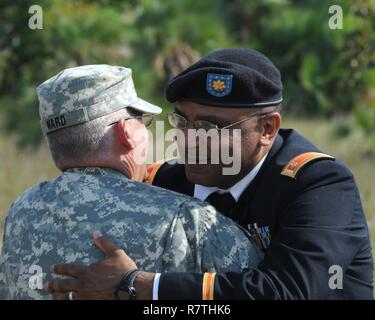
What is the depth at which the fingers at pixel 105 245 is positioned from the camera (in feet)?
8.75

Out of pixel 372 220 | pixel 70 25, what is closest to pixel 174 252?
pixel 372 220

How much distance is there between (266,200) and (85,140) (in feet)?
2.25

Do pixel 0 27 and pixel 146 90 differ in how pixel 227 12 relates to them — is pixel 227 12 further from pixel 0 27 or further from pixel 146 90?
pixel 0 27

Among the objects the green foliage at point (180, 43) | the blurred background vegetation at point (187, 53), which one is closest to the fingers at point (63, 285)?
the blurred background vegetation at point (187, 53)

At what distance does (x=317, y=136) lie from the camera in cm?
1140

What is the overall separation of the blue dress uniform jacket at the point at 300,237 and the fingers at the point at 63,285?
27 cm

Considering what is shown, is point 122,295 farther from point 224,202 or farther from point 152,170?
point 152,170

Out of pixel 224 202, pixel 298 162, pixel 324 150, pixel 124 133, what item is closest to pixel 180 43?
pixel 324 150

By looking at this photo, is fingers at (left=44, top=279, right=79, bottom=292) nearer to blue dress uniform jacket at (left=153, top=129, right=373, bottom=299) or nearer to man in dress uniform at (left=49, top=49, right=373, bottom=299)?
man in dress uniform at (left=49, top=49, right=373, bottom=299)

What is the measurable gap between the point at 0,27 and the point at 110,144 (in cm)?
573

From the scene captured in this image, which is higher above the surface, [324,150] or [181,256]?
[181,256]

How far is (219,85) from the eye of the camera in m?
2.98

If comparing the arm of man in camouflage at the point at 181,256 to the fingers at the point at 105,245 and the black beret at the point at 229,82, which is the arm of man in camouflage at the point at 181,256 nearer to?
the fingers at the point at 105,245

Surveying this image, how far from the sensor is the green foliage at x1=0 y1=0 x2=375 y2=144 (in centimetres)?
803
